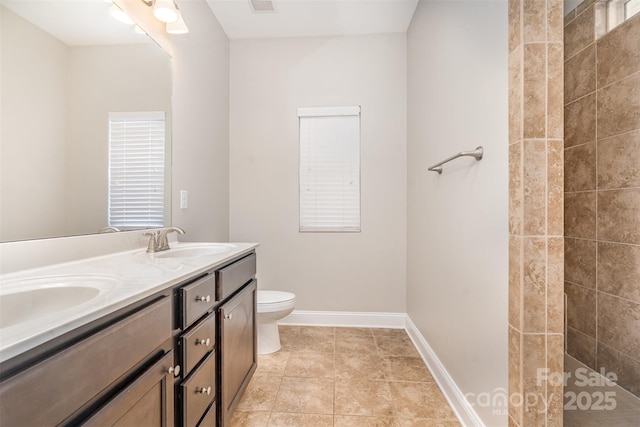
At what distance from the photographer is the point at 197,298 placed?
3.08 feet

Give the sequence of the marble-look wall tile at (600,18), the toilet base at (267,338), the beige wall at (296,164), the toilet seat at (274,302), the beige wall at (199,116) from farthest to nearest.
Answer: the beige wall at (296,164) → the toilet base at (267,338) → the toilet seat at (274,302) → the beige wall at (199,116) → the marble-look wall tile at (600,18)

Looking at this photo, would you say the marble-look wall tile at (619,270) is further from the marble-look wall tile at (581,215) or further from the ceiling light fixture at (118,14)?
the ceiling light fixture at (118,14)

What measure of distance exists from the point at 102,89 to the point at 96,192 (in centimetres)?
46

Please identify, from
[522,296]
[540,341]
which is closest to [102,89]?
[522,296]

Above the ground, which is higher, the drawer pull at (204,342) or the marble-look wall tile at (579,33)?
the marble-look wall tile at (579,33)

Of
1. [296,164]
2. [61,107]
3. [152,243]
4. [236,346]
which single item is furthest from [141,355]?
[296,164]

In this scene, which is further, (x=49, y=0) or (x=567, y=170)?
(x=567, y=170)

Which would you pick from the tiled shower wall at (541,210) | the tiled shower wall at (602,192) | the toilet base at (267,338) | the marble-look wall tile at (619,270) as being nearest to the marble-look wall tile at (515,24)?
the tiled shower wall at (541,210)

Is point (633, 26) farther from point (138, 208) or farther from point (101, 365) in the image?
point (138, 208)

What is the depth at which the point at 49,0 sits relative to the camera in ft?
3.20

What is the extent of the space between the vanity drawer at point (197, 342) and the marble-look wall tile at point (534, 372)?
1.09m

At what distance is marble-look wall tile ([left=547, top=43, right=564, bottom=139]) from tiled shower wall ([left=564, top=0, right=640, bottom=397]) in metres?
0.87

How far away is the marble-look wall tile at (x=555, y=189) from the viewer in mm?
885

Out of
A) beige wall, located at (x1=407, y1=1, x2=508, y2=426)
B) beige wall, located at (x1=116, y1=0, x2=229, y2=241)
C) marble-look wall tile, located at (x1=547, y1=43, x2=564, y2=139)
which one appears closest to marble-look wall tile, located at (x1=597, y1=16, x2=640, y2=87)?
beige wall, located at (x1=407, y1=1, x2=508, y2=426)
